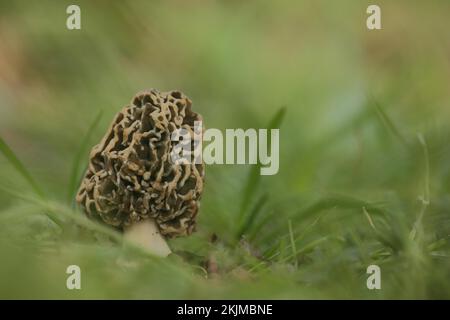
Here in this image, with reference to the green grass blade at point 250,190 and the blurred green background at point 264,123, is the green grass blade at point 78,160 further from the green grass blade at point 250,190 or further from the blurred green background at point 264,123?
the green grass blade at point 250,190

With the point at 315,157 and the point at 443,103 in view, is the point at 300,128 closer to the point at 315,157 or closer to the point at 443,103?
the point at 315,157

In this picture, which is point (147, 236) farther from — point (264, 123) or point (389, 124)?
point (389, 124)

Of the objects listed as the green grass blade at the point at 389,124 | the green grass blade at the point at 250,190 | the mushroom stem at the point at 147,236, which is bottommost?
the mushroom stem at the point at 147,236

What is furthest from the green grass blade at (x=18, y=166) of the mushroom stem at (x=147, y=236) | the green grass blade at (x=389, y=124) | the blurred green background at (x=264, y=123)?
the green grass blade at (x=389, y=124)

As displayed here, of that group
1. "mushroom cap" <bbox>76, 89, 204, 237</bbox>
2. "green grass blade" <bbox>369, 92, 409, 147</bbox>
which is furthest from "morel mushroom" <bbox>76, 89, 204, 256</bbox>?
"green grass blade" <bbox>369, 92, 409, 147</bbox>

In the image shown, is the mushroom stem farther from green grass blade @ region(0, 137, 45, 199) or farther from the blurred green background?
green grass blade @ region(0, 137, 45, 199)

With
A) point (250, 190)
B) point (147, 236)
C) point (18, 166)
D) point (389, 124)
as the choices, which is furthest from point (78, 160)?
point (389, 124)

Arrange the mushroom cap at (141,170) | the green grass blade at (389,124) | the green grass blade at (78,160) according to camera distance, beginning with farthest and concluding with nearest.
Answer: the green grass blade at (389,124) < the green grass blade at (78,160) < the mushroom cap at (141,170)

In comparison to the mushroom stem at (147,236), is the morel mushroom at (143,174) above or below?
above
